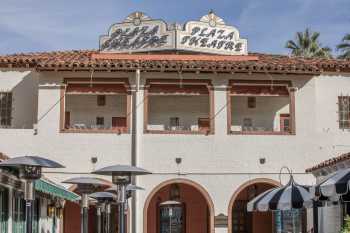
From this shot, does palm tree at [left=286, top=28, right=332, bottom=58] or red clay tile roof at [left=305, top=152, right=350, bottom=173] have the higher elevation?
palm tree at [left=286, top=28, right=332, bottom=58]

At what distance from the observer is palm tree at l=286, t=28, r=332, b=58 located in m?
50.9

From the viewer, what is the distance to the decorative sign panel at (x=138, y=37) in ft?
97.2

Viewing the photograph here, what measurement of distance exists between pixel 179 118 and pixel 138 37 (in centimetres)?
374

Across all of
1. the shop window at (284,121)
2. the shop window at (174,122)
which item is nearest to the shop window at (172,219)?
the shop window at (174,122)

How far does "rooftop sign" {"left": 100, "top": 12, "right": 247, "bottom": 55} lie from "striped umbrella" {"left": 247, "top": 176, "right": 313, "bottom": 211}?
1370 centimetres

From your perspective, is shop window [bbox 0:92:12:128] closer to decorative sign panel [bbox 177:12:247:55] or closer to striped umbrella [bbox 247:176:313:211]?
decorative sign panel [bbox 177:12:247:55]

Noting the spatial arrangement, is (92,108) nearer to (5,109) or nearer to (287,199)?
(5,109)

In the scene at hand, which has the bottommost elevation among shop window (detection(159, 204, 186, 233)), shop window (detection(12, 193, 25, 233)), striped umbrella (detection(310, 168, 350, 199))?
shop window (detection(159, 204, 186, 233))

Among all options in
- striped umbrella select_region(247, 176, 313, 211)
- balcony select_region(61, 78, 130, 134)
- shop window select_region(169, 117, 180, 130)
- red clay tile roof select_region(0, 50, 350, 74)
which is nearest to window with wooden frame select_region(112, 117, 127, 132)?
balcony select_region(61, 78, 130, 134)

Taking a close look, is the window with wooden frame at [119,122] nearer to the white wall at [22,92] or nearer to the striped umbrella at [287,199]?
the white wall at [22,92]

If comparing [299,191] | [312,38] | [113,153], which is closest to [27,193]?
[299,191]

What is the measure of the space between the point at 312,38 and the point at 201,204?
81.3 feet

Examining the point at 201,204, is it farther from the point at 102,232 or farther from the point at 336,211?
the point at 336,211

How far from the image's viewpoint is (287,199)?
53.1ft
